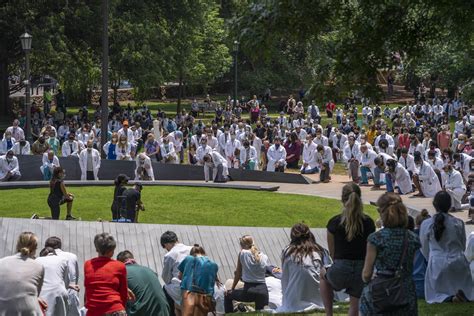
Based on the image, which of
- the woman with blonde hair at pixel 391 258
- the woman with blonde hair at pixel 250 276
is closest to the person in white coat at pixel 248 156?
the woman with blonde hair at pixel 250 276

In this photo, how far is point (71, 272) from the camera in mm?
12062

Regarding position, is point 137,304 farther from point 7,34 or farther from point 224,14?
point 224,14

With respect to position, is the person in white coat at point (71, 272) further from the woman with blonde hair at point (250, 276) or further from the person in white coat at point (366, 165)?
the person in white coat at point (366, 165)

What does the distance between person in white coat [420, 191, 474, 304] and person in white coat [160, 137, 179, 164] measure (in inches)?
749

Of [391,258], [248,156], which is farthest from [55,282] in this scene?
[248,156]

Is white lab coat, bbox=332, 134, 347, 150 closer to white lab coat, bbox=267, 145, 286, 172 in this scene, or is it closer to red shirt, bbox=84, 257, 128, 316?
white lab coat, bbox=267, 145, 286, 172

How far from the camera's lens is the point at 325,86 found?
13320 mm

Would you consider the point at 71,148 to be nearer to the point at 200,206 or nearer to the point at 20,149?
the point at 20,149

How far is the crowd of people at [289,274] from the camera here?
9211 millimetres

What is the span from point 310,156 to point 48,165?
7.80 metres

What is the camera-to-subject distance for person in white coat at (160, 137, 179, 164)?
108 ft

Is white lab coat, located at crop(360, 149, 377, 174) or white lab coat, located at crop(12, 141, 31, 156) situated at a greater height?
white lab coat, located at crop(360, 149, 377, 174)

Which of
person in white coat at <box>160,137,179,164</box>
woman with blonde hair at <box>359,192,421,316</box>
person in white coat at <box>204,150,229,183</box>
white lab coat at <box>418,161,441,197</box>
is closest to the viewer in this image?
woman with blonde hair at <box>359,192,421,316</box>

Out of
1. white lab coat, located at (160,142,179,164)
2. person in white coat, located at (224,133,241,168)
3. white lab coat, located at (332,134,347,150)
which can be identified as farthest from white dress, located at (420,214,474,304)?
white lab coat, located at (332,134,347,150)
